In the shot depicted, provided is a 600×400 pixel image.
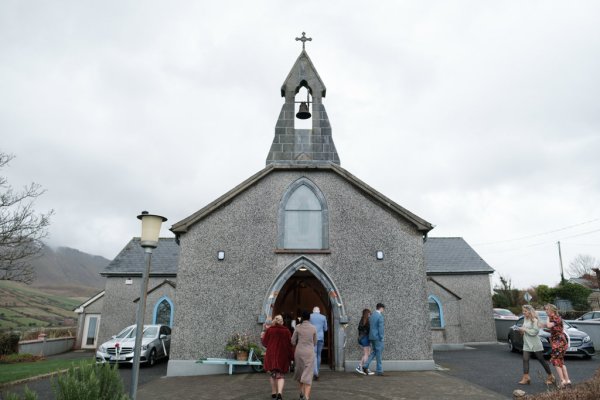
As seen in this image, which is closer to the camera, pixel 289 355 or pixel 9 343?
pixel 289 355

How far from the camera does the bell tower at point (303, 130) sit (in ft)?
43.6

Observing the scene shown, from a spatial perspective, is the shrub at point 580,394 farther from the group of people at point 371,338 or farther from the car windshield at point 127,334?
the car windshield at point 127,334

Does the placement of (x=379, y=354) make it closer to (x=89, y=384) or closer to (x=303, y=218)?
(x=303, y=218)

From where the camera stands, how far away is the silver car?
1345 cm

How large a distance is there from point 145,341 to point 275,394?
8165 millimetres

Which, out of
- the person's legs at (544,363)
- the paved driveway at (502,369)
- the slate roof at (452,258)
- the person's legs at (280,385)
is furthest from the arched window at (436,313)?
the person's legs at (280,385)

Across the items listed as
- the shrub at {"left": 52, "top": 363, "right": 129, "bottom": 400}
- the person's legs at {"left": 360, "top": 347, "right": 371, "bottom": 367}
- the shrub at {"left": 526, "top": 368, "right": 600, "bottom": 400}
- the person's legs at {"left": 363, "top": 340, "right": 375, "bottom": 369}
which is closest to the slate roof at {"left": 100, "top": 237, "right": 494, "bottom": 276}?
the person's legs at {"left": 360, "top": 347, "right": 371, "bottom": 367}

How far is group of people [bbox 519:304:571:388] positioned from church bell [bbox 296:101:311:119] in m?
9.16

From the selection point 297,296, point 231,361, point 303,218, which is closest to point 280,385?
point 231,361

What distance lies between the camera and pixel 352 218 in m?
12.4

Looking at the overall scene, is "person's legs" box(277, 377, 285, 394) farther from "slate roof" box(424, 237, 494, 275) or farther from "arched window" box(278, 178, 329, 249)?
"slate roof" box(424, 237, 494, 275)

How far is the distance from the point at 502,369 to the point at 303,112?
34.9ft

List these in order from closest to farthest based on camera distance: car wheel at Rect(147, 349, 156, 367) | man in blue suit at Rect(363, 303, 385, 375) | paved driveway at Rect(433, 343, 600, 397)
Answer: paved driveway at Rect(433, 343, 600, 397) → man in blue suit at Rect(363, 303, 385, 375) → car wheel at Rect(147, 349, 156, 367)

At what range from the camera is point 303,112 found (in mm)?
13984
